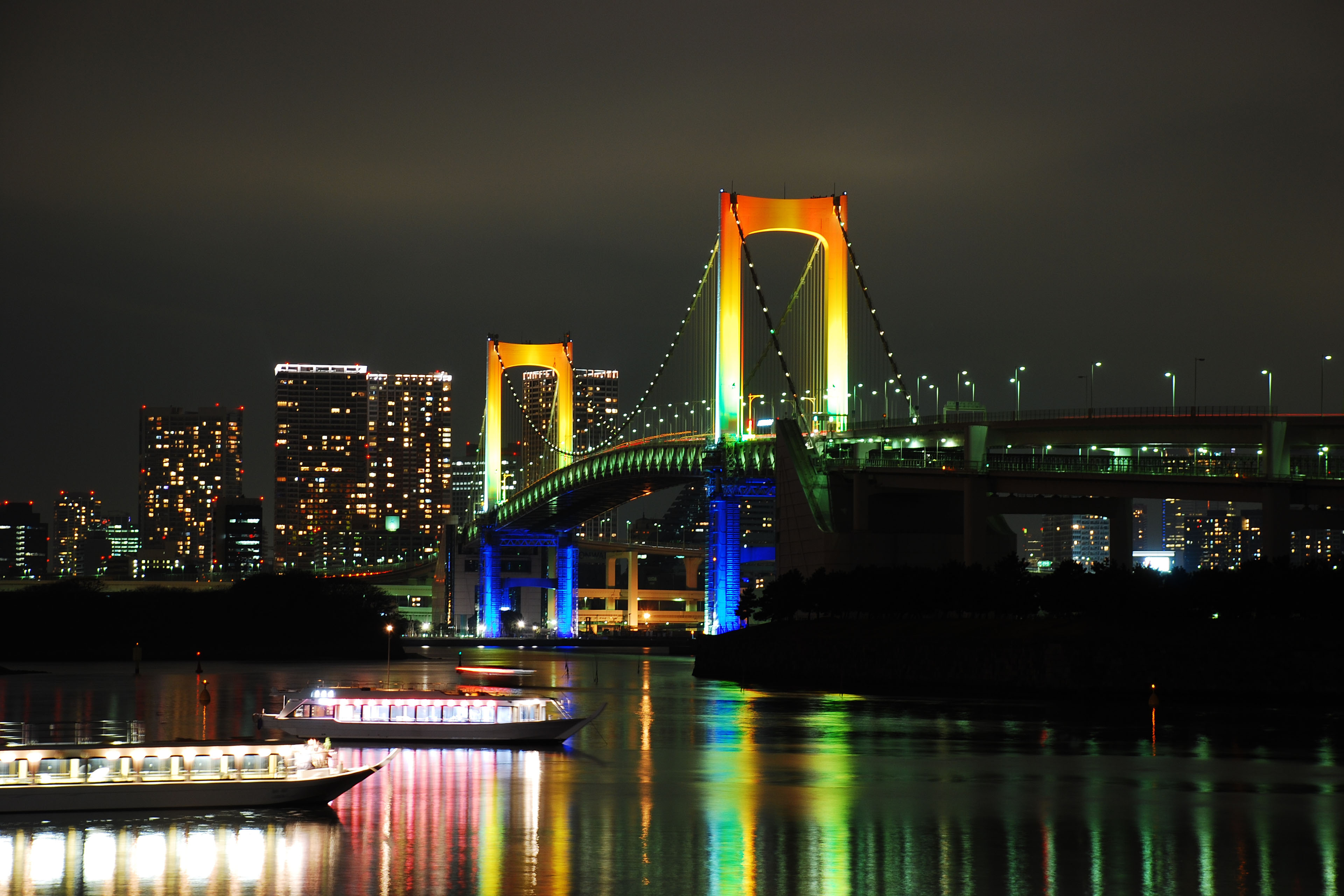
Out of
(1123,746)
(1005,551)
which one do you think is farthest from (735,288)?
(1123,746)

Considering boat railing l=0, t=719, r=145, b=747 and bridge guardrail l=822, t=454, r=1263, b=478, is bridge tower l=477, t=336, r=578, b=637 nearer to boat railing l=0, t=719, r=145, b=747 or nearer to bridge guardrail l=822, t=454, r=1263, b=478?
bridge guardrail l=822, t=454, r=1263, b=478

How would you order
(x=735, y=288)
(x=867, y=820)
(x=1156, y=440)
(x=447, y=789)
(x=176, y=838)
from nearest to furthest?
(x=176, y=838)
(x=867, y=820)
(x=447, y=789)
(x=1156, y=440)
(x=735, y=288)

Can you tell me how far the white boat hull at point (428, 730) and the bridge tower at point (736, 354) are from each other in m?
35.2

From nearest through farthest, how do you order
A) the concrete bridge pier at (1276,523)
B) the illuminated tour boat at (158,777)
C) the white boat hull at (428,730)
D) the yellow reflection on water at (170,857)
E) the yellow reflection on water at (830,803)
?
the yellow reflection on water at (170,857) < the yellow reflection on water at (830,803) < the illuminated tour boat at (158,777) < the white boat hull at (428,730) < the concrete bridge pier at (1276,523)

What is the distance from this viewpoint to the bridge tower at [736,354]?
74.1 metres

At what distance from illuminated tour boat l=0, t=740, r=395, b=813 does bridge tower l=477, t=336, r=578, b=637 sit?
8402 cm

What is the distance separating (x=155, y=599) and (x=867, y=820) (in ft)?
272

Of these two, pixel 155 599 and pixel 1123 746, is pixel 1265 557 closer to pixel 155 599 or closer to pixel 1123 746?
pixel 1123 746

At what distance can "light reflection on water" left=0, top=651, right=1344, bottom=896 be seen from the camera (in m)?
20.7

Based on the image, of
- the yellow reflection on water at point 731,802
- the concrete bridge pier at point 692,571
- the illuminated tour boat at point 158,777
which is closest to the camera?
the yellow reflection on water at point 731,802

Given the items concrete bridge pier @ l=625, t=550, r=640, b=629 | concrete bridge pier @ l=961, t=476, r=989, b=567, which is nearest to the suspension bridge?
concrete bridge pier @ l=961, t=476, r=989, b=567

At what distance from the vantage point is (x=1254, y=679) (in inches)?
1823

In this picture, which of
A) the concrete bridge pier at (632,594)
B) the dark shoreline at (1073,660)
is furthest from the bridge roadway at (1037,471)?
the concrete bridge pier at (632,594)

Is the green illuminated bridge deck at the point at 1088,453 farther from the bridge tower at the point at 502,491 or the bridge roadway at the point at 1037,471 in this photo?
the bridge tower at the point at 502,491
